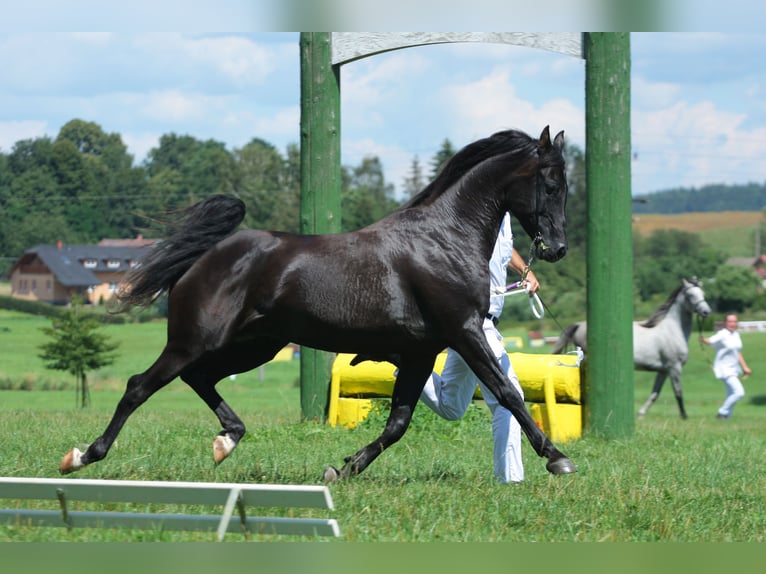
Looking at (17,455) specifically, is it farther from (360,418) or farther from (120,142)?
(120,142)

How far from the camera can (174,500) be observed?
15.1ft

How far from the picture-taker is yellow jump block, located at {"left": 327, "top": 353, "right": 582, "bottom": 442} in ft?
33.8

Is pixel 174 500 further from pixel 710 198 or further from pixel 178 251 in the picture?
pixel 710 198

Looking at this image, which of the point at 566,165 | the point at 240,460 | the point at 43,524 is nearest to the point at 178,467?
the point at 240,460

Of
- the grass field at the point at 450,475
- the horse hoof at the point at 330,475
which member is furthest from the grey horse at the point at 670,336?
the horse hoof at the point at 330,475

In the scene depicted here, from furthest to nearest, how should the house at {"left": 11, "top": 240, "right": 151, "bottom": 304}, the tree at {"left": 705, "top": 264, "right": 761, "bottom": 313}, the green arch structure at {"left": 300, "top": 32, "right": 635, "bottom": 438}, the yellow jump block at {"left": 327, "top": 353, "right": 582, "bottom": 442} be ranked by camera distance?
1. the tree at {"left": 705, "top": 264, "right": 761, "bottom": 313}
2. the house at {"left": 11, "top": 240, "right": 151, "bottom": 304}
3. the yellow jump block at {"left": 327, "top": 353, "right": 582, "bottom": 442}
4. the green arch structure at {"left": 300, "top": 32, "right": 635, "bottom": 438}

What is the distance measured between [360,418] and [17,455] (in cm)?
376

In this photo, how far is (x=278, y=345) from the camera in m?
6.97

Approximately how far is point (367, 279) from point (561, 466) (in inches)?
61.7

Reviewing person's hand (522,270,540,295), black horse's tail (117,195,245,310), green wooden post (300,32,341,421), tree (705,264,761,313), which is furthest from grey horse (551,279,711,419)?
tree (705,264,761,313)

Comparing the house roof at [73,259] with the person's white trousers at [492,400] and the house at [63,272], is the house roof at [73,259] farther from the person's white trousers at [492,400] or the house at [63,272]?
the person's white trousers at [492,400]

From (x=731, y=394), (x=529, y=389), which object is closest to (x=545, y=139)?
(x=529, y=389)

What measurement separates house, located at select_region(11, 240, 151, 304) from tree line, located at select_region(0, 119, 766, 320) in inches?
19.1

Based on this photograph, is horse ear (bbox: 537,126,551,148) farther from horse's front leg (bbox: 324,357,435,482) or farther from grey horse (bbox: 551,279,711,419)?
grey horse (bbox: 551,279,711,419)
